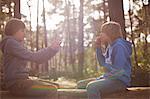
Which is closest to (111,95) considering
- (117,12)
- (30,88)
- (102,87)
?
(102,87)

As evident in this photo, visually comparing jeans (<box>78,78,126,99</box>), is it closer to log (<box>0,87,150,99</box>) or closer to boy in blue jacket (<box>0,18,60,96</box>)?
log (<box>0,87,150,99</box>)

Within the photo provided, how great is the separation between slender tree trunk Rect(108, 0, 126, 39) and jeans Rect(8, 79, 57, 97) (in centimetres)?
632

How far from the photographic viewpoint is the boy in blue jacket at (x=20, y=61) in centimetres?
472

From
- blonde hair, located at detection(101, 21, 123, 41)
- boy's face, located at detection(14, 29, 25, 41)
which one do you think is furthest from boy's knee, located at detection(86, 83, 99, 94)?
boy's face, located at detection(14, 29, 25, 41)

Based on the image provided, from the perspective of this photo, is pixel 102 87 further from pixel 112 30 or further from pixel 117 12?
pixel 117 12

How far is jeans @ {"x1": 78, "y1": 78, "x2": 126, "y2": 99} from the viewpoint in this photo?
15.5 ft

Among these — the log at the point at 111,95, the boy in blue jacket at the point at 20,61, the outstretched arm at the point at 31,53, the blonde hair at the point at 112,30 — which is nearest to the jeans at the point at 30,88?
the boy in blue jacket at the point at 20,61

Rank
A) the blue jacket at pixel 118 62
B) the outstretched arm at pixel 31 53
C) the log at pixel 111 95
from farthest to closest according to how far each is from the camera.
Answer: the log at pixel 111 95
the blue jacket at pixel 118 62
the outstretched arm at pixel 31 53

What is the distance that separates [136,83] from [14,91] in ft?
19.6

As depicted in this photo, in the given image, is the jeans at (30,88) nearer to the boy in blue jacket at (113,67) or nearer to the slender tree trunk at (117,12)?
the boy in blue jacket at (113,67)

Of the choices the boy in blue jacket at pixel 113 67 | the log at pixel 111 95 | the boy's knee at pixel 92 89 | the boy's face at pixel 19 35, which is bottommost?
the log at pixel 111 95

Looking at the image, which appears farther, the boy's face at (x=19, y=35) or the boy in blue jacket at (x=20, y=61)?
the boy's face at (x=19, y=35)

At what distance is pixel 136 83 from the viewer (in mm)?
10125

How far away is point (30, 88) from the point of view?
15.7 ft
